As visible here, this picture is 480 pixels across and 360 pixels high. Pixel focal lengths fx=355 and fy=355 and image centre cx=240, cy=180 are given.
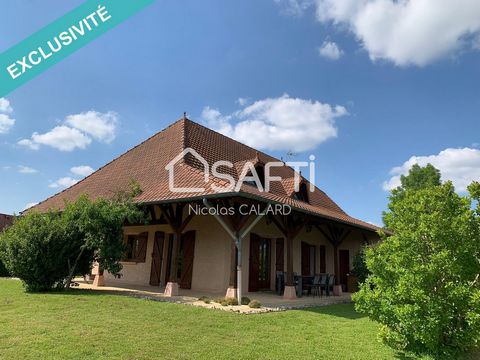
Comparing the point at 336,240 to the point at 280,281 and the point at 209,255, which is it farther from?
the point at 209,255

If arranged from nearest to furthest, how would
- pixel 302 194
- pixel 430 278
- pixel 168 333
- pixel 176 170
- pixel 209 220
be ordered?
1. pixel 430 278
2. pixel 168 333
3. pixel 176 170
4. pixel 209 220
5. pixel 302 194

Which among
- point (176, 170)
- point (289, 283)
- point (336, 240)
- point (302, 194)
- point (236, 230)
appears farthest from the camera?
point (302, 194)

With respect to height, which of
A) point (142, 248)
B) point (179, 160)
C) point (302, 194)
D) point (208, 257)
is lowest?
point (208, 257)

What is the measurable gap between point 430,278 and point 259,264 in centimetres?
800

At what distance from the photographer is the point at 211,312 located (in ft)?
23.5

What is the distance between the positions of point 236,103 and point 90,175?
28.0ft

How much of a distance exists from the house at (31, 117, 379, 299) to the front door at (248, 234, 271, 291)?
33mm

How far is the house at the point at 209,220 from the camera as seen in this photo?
30.6 feet

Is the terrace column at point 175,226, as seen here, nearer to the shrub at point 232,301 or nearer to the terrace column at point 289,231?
the shrub at point 232,301

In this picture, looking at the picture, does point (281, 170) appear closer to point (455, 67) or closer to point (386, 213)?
point (455, 67)

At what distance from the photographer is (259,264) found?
1244cm

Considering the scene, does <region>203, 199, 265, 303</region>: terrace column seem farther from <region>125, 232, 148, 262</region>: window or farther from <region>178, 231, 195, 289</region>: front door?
<region>125, 232, 148, 262</region>: window

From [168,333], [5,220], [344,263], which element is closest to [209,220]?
[168,333]

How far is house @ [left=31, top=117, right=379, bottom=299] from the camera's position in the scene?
9328mm
